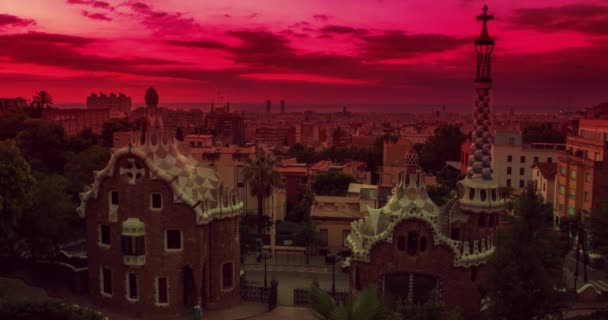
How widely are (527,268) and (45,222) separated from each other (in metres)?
33.0

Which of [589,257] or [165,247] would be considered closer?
[165,247]

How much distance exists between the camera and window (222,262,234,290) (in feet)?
120

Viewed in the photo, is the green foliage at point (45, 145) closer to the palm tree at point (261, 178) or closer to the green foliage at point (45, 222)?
the green foliage at point (45, 222)

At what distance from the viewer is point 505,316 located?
81.1ft

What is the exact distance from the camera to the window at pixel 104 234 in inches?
1380

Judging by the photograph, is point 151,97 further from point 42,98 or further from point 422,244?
point 42,98

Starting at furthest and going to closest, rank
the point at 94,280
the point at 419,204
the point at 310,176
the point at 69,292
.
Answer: the point at 310,176, the point at 69,292, the point at 94,280, the point at 419,204

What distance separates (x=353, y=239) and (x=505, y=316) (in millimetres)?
11814

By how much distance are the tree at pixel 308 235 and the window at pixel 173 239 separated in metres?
17.3

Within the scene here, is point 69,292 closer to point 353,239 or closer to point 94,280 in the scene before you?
point 94,280

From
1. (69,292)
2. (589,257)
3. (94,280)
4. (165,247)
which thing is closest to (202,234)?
(165,247)

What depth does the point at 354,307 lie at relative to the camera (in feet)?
53.6

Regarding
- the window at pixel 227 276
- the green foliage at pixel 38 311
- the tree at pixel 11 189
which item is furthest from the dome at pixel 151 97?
the green foliage at pixel 38 311

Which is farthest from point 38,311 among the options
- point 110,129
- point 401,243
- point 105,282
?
point 110,129
